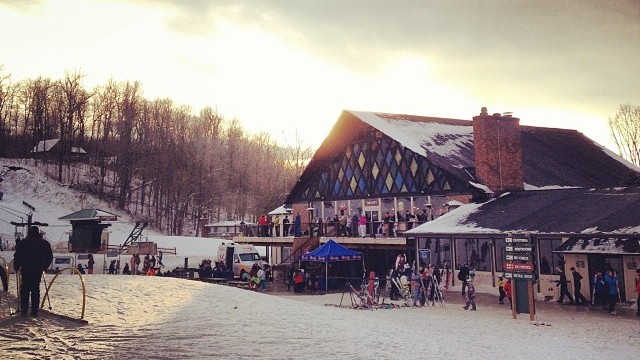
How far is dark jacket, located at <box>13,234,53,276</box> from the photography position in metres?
9.79

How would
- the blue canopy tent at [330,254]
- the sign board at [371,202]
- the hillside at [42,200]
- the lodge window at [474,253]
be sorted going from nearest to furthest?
the lodge window at [474,253]
the blue canopy tent at [330,254]
the sign board at [371,202]
the hillside at [42,200]

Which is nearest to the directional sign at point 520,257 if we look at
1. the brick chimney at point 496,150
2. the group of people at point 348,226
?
the group of people at point 348,226

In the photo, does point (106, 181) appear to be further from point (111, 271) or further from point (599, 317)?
point (599, 317)

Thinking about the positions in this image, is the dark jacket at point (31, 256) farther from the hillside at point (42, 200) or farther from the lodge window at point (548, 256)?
the hillside at point (42, 200)

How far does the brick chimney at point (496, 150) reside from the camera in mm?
26203

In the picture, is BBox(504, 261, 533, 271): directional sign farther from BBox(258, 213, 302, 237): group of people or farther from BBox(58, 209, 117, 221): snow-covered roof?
BBox(58, 209, 117, 221): snow-covered roof

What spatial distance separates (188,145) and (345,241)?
53425mm

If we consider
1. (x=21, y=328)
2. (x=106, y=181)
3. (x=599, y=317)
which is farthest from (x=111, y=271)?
(x=106, y=181)

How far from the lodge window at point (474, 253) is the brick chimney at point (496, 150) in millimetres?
4170

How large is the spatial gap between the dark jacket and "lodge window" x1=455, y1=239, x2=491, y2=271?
1775 centimetres

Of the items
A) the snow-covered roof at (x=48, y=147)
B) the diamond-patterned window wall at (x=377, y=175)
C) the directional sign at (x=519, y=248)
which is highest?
the snow-covered roof at (x=48, y=147)

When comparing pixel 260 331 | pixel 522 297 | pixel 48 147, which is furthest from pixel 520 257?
pixel 48 147

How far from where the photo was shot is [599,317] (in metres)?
15.9

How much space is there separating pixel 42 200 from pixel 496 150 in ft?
174
